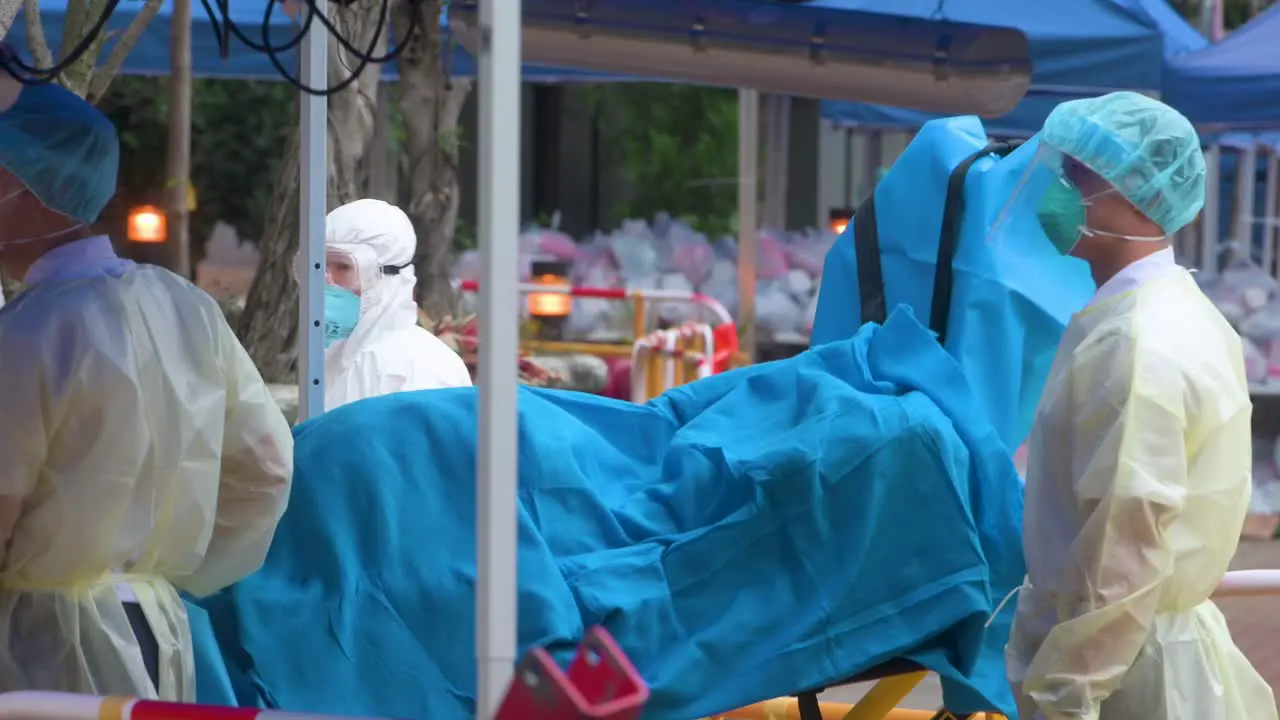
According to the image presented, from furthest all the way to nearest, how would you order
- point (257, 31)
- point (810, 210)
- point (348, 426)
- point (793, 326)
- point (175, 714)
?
point (810, 210)
point (793, 326)
point (257, 31)
point (348, 426)
point (175, 714)

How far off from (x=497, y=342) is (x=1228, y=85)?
28.6ft

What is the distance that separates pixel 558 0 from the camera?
753 centimetres

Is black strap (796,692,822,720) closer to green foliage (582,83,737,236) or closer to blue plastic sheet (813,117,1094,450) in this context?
blue plastic sheet (813,117,1094,450)

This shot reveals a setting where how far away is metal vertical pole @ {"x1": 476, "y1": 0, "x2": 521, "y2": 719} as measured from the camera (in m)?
2.24

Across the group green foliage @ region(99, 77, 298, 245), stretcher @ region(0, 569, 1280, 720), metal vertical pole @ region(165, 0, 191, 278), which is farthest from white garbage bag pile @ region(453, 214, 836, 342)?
stretcher @ region(0, 569, 1280, 720)

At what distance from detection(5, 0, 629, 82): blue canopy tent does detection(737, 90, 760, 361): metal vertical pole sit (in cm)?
98

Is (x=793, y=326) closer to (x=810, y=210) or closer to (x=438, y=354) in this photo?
(x=438, y=354)

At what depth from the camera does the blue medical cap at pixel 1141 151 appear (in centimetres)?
324

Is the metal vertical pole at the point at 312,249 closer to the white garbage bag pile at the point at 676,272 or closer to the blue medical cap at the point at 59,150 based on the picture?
the blue medical cap at the point at 59,150

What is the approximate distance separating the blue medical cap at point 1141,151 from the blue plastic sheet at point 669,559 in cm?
61

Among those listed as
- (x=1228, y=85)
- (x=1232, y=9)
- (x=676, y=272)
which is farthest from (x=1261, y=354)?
(x=1232, y=9)

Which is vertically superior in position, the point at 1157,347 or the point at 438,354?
the point at 1157,347

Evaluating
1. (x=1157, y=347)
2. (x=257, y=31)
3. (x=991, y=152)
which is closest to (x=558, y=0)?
(x=257, y=31)

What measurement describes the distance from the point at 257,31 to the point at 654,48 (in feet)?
7.83
